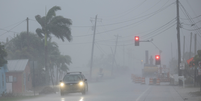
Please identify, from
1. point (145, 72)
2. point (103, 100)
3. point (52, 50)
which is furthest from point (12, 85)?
point (145, 72)

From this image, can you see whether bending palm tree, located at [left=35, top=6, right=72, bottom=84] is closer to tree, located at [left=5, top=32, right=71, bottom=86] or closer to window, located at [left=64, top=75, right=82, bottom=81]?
window, located at [left=64, top=75, right=82, bottom=81]

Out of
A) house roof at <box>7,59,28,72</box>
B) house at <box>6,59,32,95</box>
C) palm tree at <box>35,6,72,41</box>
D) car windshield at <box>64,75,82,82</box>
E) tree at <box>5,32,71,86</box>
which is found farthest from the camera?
tree at <box>5,32,71,86</box>

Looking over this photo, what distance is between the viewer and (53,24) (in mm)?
34781

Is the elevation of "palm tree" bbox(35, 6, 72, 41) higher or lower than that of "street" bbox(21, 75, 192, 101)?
higher

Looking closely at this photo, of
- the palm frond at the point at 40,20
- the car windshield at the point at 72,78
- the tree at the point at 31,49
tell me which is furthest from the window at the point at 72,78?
the tree at the point at 31,49

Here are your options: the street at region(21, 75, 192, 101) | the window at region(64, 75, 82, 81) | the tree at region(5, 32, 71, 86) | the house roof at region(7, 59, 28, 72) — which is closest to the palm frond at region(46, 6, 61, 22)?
the house roof at region(7, 59, 28, 72)

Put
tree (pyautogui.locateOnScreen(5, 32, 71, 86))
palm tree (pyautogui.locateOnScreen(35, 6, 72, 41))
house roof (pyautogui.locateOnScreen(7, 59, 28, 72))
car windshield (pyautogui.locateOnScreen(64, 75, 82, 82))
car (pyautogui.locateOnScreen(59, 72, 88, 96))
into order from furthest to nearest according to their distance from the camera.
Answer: tree (pyautogui.locateOnScreen(5, 32, 71, 86)) → house roof (pyautogui.locateOnScreen(7, 59, 28, 72)) → palm tree (pyautogui.locateOnScreen(35, 6, 72, 41)) → car windshield (pyautogui.locateOnScreen(64, 75, 82, 82)) → car (pyautogui.locateOnScreen(59, 72, 88, 96))

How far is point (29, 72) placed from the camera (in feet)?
149

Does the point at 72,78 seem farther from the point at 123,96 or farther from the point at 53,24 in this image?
the point at 53,24

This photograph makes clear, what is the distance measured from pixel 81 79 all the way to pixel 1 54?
23.9 ft

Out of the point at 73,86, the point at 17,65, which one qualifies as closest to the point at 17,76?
the point at 17,65

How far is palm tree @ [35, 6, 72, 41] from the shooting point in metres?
34.6

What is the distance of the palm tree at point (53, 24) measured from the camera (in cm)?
3456

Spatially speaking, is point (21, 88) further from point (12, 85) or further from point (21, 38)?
point (21, 38)
